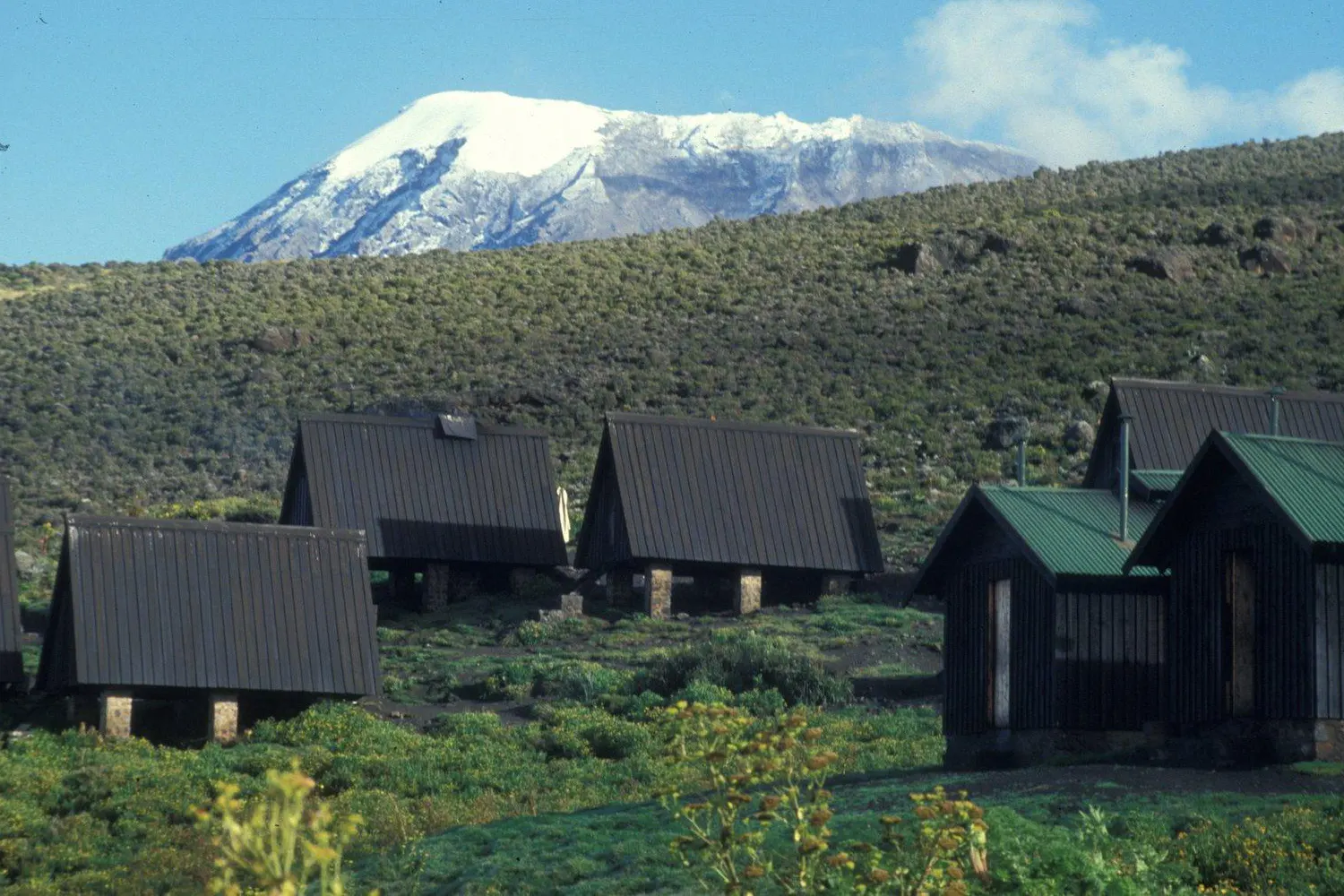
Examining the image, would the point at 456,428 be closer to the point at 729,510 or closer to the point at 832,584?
the point at 729,510

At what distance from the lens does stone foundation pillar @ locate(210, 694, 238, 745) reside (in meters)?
30.6

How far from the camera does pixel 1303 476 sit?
22.0 m

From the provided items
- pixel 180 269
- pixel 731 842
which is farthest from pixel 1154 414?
pixel 180 269

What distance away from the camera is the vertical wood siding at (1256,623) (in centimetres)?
2109

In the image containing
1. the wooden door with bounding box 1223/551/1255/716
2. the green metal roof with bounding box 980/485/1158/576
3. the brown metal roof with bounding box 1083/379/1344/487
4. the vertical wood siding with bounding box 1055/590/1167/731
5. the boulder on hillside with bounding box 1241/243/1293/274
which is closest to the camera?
the wooden door with bounding box 1223/551/1255/716

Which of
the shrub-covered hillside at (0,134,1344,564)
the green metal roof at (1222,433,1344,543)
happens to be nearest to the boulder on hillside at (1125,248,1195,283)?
the shrub-covered hillside at (0,134,1344,564)

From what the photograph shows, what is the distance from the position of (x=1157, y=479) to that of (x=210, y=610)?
14.1 meters

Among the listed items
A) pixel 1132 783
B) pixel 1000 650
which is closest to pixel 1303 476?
pixel 1132 783

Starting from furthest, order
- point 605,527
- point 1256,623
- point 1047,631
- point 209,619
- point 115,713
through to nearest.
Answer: point 605,527, point 209,619, point 115,713, point 1047,631, point 1256,623

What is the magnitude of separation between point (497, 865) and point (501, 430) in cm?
2642

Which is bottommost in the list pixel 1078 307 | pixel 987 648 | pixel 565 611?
pixel 987 648

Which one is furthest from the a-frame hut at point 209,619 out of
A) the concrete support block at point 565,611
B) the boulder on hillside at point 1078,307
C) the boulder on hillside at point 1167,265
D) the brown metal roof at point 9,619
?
the boulder on hillside at point 1167,265

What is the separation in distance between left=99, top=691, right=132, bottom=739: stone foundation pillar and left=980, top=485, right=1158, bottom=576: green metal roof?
13.0 m

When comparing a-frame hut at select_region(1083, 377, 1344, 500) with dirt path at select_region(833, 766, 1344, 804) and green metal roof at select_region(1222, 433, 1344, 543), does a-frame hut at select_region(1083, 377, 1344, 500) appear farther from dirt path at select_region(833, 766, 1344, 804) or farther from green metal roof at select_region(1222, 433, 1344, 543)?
dirt path at select_region(833, 766, 1344, 804)
